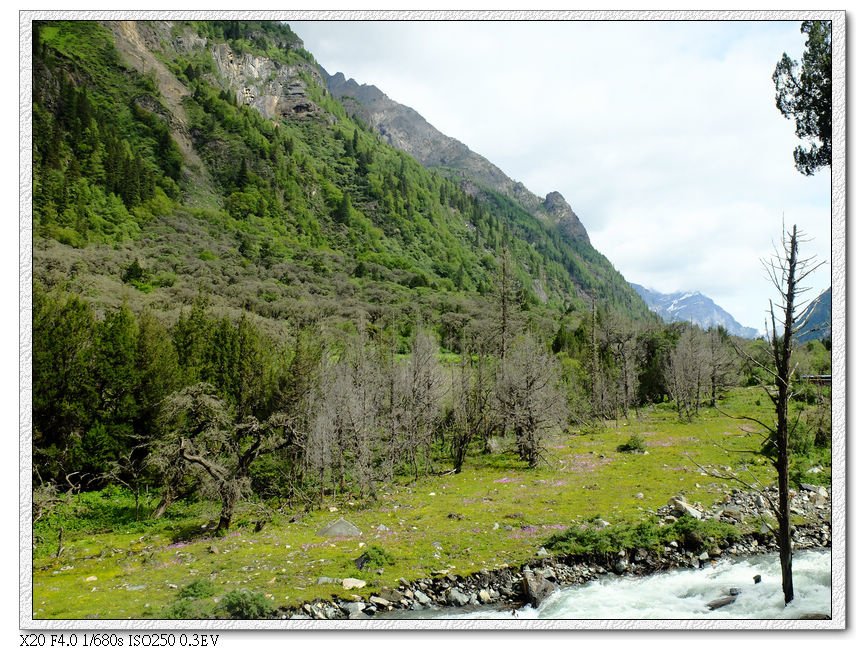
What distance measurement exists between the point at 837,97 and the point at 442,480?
52.8 ft

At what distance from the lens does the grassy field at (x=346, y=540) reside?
8039 mm

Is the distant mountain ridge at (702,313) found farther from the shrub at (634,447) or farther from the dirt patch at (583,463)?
the dirt patch at (583,463)

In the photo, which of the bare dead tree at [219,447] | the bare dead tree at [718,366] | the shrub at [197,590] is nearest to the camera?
the shrub at [197,590]

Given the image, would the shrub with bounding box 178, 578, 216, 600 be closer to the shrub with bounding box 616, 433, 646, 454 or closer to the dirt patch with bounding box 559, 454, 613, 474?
the dirt patch with bounding box 559, 454, 613, 474

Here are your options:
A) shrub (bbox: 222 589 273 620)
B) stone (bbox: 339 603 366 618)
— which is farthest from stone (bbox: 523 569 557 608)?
shrub (bbox: 222 589 273 620)

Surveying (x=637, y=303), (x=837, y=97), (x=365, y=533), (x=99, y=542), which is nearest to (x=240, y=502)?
(x=99, y=542)

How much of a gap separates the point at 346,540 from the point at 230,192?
7007 cm

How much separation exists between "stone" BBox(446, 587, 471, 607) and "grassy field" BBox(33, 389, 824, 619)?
722mm

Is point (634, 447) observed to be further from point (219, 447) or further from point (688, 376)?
point (219, 447)

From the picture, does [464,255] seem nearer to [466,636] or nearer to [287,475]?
[287,475]

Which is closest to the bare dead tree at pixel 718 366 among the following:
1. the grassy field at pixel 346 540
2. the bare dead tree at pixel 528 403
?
the grassy field at pixel 346 540

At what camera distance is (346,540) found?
1097 centimetres

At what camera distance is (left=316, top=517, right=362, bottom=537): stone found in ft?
37.7

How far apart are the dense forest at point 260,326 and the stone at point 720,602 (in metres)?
5.04
